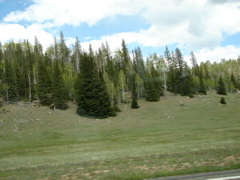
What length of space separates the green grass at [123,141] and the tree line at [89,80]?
4.17 metres

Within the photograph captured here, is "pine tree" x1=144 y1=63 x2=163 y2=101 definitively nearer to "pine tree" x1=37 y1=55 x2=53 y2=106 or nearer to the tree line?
the tree line

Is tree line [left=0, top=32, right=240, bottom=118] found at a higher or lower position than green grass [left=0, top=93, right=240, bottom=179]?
higher

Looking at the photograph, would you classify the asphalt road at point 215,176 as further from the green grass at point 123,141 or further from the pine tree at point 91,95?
the pine tree at point 91,95

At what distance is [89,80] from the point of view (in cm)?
5506

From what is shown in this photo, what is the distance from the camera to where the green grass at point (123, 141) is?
9328 millimetres

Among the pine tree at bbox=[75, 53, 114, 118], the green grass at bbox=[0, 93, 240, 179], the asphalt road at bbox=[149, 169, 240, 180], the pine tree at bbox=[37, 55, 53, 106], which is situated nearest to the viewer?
the asphalt road at bbox=[149, 169, 240, 180]

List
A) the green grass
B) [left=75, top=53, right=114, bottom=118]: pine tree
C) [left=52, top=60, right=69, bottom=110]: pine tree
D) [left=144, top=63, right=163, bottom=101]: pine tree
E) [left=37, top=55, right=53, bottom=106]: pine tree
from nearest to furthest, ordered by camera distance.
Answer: the green grass, [left=75, top=53, right=114, bottom=118]: pine tree, [left=52, top=60, right=69, bottom=110]: pine tree, [left=37, top=55, right=53, bottom=106]: pine tree, [left=144, top=63, right=163, bottom=101]: pine tree

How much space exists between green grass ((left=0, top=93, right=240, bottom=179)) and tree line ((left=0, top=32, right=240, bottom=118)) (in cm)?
417

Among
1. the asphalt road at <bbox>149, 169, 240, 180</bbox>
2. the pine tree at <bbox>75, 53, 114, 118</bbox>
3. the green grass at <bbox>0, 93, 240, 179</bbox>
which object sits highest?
the pine tree at <bbox>75, 53, 114, 118</bbox>

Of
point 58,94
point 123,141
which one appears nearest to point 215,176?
point 123,141

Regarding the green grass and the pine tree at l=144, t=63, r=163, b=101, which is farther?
the pine tree at l=144, t=63, r=163, b=101

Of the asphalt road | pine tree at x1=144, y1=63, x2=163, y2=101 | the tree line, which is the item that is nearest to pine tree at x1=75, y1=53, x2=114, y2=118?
the tree line

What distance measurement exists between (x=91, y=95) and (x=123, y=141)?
3087 cm

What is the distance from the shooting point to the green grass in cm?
933
